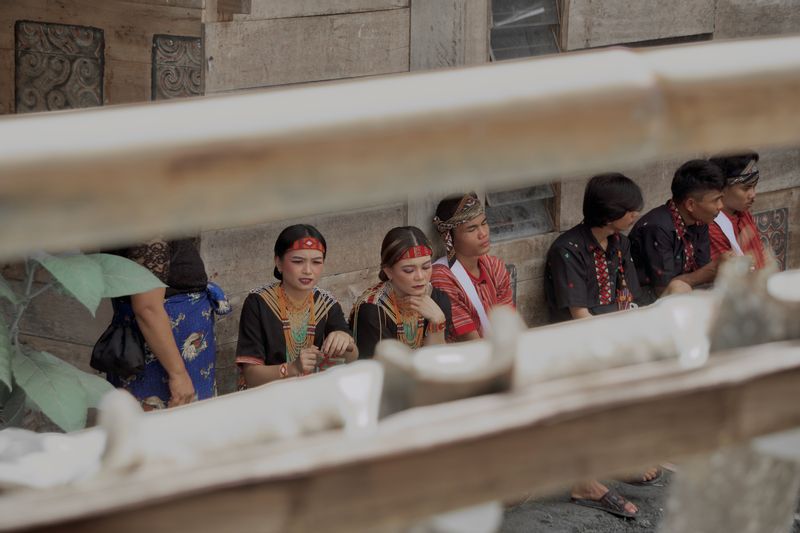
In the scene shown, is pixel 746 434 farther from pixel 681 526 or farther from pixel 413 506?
pixel 413 506

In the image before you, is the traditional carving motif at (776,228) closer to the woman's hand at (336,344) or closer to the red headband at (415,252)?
the red headband at (415,252)

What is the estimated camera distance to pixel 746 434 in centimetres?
76

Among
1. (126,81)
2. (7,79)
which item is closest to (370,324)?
(126,81)

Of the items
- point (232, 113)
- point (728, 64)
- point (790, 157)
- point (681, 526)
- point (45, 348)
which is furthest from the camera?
point (790, 157)

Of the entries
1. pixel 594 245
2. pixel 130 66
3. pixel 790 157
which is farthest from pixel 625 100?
pixel 790 157

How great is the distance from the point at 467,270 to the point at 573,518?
117cm

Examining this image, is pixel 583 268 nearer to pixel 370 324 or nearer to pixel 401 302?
pixel 401 302

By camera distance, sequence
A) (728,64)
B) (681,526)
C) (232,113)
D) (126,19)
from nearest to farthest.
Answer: (232,113)
(728,64)
(681,526)
(126,19)

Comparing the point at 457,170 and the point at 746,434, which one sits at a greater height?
the point at 457,170

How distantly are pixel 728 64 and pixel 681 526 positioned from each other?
331 millimetres

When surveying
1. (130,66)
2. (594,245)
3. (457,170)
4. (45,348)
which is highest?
(130,66)

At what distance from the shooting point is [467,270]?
5000mm

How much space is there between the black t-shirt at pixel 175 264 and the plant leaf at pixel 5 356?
2.81 feet

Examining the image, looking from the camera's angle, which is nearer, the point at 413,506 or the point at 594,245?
the point at 413,506
